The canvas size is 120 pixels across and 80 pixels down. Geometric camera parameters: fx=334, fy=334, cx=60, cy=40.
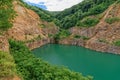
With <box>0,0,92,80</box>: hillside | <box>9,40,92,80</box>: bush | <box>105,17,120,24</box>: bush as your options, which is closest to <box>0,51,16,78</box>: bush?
<box>0,0,92,80</box>: hillside

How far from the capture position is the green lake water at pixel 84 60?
43.2m

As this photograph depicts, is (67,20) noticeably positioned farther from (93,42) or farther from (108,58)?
(108,58)

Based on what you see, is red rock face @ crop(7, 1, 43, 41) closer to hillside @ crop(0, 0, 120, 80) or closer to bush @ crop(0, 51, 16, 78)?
hillside @ crop(0, 0, 120, 80)

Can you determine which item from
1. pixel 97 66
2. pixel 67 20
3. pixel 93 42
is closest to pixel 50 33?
pixel 67 20

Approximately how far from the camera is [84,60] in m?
52.2

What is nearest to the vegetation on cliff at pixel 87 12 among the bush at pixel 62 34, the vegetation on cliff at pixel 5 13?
the bush at pixel 62 34

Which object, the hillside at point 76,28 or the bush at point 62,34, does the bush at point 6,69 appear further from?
the bush at point 62,34

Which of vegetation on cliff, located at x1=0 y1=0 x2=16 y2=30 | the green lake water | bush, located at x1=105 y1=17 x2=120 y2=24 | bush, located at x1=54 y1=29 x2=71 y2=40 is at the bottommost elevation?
the green lake water

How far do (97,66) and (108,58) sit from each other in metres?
7.10

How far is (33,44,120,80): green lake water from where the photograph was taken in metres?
43.2

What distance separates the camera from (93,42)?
6569 cm

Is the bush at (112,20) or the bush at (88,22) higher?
the bush at (112,20)

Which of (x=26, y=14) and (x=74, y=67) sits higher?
(x=26, y=14)

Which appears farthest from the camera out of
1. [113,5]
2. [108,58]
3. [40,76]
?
[113,5]
